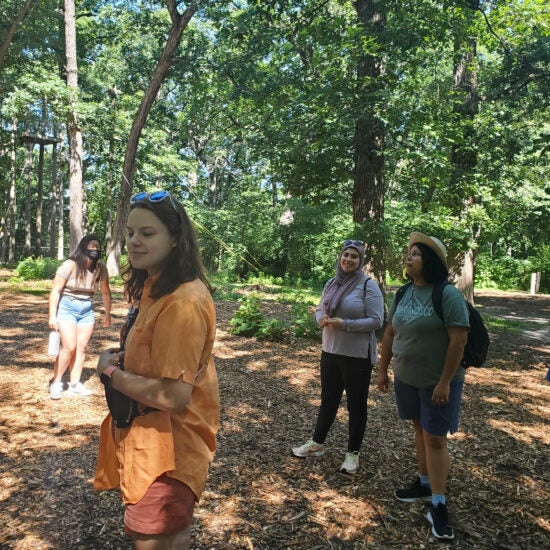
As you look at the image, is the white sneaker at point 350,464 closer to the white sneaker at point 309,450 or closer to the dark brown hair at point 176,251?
the white sneaker at point 309,450

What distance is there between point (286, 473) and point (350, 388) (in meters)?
0.83

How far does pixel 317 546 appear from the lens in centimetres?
276

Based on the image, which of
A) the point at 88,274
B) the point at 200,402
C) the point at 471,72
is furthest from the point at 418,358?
the point at 471,72

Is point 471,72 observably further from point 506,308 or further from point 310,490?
point 310,490

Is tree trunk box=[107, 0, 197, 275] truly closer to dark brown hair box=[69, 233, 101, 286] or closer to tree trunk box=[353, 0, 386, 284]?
tree trunk box=[353, 0, 386, 284]

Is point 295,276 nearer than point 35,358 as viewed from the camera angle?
No

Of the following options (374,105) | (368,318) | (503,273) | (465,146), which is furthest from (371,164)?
(503,273)

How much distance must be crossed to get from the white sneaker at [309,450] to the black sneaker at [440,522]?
3.69 ft

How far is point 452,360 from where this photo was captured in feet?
9.35

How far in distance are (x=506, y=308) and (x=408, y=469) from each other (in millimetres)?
13554

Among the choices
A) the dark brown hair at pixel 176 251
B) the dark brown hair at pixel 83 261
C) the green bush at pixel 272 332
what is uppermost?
the dark brown hair at pixel 176 251

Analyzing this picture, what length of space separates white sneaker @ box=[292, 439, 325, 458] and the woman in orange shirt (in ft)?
7.97

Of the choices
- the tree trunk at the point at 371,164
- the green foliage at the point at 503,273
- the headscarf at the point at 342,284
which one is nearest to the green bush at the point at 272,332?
the tree trunk at the point at 371,164

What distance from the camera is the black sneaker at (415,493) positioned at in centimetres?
328
